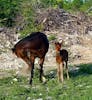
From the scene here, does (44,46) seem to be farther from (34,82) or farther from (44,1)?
(44,1)

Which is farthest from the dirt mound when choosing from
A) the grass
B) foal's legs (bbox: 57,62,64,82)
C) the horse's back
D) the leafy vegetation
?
the horse's back

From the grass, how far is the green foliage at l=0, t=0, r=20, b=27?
8.03m

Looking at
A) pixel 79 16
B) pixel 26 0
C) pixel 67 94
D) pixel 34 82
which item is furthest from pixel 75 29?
pixel 67 94

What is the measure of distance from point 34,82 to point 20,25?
9.37 m

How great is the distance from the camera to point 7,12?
2225 cm

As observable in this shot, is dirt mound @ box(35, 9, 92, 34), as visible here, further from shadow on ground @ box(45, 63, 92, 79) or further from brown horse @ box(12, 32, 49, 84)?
brown horse @ box(12, 32, 49, 84)

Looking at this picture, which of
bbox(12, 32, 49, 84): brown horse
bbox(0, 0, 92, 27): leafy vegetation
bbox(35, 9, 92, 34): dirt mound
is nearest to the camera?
bbox(12, 32, 49, 84): brown horse

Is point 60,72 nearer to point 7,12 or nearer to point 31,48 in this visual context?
point 31,48

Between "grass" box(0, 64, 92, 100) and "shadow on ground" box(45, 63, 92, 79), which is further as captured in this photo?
"shadow on ground" box(45, 63, 92, 79)

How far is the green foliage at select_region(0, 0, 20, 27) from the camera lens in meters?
22.2

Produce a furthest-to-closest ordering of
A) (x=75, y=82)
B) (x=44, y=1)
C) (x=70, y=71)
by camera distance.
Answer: (x=44, y=1), (x=70, y=71), (x=75, y=82)

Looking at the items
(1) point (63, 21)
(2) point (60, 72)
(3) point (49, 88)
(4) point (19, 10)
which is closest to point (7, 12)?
(4) point (19, 10)

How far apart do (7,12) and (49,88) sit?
1099 centimetres

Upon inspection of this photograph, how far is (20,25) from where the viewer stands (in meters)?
22.0
